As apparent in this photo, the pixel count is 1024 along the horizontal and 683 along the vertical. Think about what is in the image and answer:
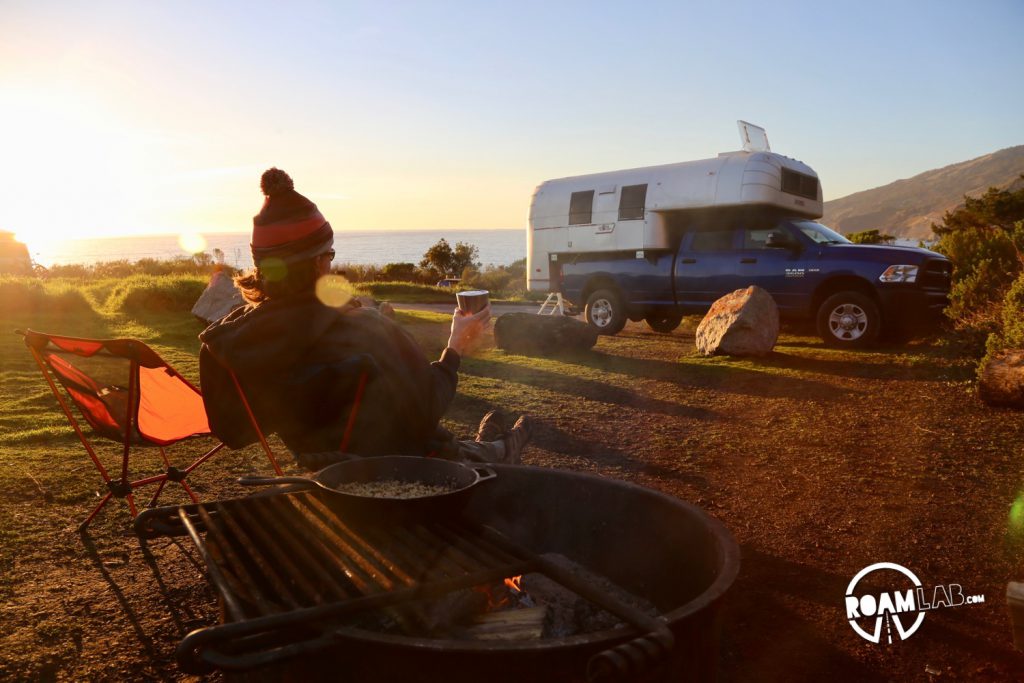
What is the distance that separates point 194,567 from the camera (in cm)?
311

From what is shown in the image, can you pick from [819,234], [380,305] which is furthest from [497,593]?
[819,234]

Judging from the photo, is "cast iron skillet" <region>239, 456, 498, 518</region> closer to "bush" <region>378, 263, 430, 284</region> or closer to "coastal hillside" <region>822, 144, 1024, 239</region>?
"bush" <region>378, 263, 430, 284</region>

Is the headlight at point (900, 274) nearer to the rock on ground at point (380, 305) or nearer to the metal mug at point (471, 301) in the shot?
the rock on ground at point (380, 305)

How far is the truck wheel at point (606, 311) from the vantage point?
11547 mm

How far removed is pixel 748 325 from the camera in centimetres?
873

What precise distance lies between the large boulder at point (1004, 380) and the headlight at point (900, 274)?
246cm

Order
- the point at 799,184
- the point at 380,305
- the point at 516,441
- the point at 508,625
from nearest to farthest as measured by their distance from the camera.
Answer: the point at 508,625 → the point at 516,441 → the point at 380,305 → the point at 799,184

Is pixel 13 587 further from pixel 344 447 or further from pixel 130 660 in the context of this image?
pixel 344 447

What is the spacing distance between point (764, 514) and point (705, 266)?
23.2ft

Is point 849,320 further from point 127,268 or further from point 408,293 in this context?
point 127,268

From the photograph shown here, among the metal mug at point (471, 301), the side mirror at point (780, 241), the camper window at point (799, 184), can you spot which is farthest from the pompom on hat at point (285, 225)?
the camper window at point (799, 184)

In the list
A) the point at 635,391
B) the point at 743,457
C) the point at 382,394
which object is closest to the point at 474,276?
the point at 635,391

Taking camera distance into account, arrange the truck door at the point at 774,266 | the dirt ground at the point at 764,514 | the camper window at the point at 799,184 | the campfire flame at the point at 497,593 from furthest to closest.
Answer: the camper window at the point at 799,184, the truck door at the point at 774,266, the dirt ground at the point at 764,514, the campfire flame at the point at 497,593

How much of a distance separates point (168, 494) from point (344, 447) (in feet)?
A: 8.06
